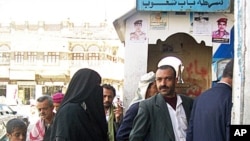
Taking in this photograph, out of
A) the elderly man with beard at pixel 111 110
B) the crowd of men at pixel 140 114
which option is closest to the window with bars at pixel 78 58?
the elderly man with beard at pixel 111 110

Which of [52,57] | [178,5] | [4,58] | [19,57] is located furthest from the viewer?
[4,58]

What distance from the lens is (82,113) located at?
11.2 ft

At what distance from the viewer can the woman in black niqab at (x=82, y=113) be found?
10.9 ft

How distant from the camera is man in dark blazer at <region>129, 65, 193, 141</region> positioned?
3455 mm

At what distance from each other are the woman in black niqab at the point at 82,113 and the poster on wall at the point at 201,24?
2360 mm

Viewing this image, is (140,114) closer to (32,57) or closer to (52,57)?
(52,57)

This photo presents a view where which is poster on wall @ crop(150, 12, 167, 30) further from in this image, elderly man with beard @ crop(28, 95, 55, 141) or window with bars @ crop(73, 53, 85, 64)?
window with bars @ crop(73, 53, 85, 64)

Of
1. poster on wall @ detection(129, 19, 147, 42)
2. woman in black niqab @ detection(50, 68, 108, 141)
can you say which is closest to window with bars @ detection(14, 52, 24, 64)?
poster on wall @ detection(129, 19, 147, 42)

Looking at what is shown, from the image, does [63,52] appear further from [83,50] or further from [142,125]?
[142,125]

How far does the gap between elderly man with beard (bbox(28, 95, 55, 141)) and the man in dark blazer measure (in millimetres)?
1200

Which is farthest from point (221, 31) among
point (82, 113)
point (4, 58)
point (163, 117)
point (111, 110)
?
point (4, 58)

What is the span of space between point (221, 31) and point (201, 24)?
0.85 ft

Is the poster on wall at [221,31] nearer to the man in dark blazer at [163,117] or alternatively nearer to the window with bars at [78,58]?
the man in dark blazer at [163,117]

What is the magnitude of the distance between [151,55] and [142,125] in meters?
3.60
